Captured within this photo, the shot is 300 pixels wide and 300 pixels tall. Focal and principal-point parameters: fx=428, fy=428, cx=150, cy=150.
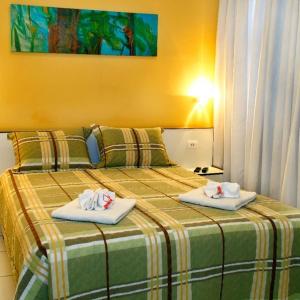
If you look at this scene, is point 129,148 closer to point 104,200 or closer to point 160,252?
point 104,200

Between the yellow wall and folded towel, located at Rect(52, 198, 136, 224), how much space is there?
170cm

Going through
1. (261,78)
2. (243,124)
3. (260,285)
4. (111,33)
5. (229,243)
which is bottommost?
(260,285)

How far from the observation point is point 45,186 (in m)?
2.84

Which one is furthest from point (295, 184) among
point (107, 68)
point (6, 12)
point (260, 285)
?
point (6, 12)

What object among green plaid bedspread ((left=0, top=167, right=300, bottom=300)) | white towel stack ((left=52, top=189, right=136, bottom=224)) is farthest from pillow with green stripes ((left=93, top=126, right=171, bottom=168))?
white towel stack ((left=52, top=189, right=136, bottom=224))

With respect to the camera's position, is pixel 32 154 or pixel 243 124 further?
pixel 243 124

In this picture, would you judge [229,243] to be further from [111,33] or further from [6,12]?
[6,12]

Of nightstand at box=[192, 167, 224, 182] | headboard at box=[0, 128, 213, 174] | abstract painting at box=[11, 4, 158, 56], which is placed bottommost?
nightstand at box=[192, 167, 224, 182]

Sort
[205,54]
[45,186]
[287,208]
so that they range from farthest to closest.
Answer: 1. [205,54]
2. [45,186]
3. [287,208]

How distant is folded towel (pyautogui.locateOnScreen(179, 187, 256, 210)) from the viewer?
2314mm

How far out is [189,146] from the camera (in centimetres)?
413

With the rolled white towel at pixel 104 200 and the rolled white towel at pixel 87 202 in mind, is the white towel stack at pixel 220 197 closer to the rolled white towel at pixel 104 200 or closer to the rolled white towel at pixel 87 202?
the rolled white towel at pixel 104 200

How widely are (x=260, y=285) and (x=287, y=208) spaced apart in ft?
1.54

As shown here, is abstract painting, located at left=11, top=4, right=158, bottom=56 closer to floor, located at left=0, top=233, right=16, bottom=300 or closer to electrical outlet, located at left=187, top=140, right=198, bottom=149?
electrical outlet, located at left=187, top=140, right=198, bottom=149
